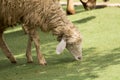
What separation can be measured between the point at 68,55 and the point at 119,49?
1152 millimetres

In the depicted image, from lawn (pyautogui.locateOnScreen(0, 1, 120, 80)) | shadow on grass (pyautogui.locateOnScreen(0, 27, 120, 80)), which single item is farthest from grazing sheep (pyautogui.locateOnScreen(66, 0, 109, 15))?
shadow on grass (pyautogui.locateOnScreen(0, 27, 120, 80))

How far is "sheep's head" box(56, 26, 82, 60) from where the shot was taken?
26.1 ft

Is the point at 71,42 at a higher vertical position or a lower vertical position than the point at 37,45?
higher

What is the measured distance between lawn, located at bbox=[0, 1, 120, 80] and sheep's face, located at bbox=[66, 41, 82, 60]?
13cm

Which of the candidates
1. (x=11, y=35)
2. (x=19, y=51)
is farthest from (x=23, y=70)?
(x=11, y=35)

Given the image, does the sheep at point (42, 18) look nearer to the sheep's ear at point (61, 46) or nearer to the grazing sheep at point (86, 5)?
the sheep's ear at point (61, 46)

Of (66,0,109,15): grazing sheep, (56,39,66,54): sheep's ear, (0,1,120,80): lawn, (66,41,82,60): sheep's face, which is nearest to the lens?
(0,1,120,80): lawn

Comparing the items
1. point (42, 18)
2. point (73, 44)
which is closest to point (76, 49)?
point (73, 44)

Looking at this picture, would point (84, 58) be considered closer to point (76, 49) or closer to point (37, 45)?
point (76, 49)

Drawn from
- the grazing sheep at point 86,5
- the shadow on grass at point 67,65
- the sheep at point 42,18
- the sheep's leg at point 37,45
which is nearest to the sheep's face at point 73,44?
the sheep at point 42,18

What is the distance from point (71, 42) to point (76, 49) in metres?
0.26

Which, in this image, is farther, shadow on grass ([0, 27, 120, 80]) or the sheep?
the sheep

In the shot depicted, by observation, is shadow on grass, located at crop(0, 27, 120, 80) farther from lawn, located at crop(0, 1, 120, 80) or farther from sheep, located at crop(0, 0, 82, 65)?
sheep, located at crop(0, 0, 82, 65)

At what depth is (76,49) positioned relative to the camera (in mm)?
8281
